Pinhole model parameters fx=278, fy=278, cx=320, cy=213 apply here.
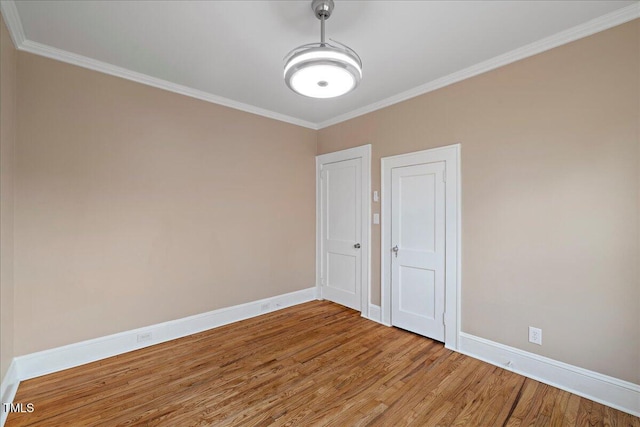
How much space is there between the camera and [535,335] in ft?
7.61

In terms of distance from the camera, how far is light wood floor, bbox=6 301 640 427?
1871mm

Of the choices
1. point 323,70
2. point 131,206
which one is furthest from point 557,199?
point 131,206

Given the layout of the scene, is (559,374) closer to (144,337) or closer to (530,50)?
(530,50)

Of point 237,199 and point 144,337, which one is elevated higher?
point 237,199

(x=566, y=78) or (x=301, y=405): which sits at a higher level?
(x=566, y=78)

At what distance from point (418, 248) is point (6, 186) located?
3595mm

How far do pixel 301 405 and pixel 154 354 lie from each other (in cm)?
164

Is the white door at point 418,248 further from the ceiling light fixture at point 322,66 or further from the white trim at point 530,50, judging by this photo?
the ceiling light fixture at point 322,66

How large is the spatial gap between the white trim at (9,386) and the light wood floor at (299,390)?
56 millimetres

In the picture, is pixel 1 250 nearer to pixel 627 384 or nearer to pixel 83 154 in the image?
pixel 83 154

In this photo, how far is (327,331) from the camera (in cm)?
321

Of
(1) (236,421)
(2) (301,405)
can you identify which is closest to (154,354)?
(1) (236,421)

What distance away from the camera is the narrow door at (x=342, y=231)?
3830mm

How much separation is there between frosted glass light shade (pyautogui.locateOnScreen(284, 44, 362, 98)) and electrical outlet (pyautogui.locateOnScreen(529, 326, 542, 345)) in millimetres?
2461
